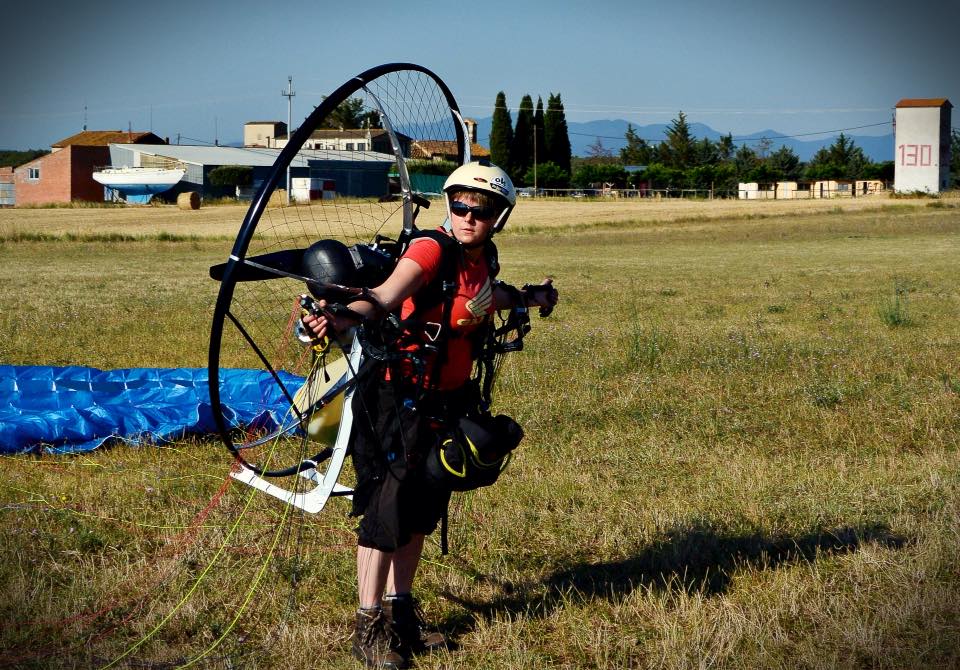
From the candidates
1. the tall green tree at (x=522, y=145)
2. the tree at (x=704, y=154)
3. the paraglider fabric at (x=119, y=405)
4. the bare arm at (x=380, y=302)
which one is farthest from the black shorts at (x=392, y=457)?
the tree at (x=704, y=154)

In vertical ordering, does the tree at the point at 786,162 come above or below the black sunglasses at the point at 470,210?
above

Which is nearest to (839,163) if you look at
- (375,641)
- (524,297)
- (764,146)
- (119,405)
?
(764,146)

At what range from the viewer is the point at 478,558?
538cm

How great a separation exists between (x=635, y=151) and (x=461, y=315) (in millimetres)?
128862

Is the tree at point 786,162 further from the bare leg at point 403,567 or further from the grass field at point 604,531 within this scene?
the bare leg at point 403,567

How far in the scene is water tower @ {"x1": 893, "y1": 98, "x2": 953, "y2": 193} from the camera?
88250 mm

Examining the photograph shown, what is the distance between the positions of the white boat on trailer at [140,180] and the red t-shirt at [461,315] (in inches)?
3328

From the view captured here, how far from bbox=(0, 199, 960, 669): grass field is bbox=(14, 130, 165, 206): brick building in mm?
92112

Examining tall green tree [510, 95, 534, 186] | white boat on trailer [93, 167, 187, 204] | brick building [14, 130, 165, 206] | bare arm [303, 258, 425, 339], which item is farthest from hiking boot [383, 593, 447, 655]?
tall green tree [510, 95, 534, 186]

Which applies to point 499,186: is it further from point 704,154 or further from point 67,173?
point 704,154

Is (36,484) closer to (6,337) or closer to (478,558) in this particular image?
(478,558)

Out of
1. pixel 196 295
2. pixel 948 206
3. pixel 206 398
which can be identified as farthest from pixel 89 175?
pixel 206 398

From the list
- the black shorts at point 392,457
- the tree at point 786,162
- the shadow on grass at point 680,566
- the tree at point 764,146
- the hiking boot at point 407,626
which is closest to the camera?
the black shorts at point 392,457

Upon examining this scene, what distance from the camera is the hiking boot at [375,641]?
4.18 meters
